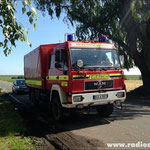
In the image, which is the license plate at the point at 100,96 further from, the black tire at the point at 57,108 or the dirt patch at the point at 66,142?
the dirt patch at the point at 66,142

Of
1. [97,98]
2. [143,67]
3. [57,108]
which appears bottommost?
[57,108]

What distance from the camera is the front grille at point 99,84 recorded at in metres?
6.94

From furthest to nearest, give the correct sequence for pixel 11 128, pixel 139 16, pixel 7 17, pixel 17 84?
pixel 17 84, pixel 139 16, pixel 11 128, pixel 7 17

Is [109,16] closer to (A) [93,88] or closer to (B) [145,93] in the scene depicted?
(B) [145,93]

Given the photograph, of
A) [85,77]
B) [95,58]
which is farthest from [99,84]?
[95,58]

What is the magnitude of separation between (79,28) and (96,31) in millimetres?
1731

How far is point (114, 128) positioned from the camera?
6582mm

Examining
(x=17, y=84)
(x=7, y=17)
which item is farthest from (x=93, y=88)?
(x=17, y=84)

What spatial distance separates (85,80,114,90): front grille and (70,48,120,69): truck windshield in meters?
0.52

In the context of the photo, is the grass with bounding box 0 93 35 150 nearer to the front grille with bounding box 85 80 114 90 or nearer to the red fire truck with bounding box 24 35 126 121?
the red fire truck with bounding box 24 35 126 121

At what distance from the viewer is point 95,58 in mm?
7285

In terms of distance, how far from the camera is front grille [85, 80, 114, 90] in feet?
22.8

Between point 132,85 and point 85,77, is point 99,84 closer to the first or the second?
point 85,77

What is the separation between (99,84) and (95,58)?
94cm
